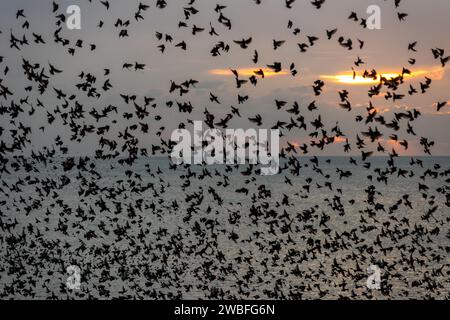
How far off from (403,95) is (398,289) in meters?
39.5

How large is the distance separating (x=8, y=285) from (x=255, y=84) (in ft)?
145

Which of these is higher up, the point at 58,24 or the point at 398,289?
the point at 58,24

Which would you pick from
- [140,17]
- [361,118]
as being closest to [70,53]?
A: [140,17]

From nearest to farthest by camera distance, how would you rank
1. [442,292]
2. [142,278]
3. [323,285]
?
[442,292] < [323,285] < [142,278]

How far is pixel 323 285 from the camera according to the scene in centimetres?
6216

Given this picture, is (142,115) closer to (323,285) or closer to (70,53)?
(70,53)

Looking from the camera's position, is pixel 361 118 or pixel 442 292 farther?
pixel 442 292

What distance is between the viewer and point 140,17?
24.9 metres

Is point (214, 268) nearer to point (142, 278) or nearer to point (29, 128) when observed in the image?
point (142, 278)
